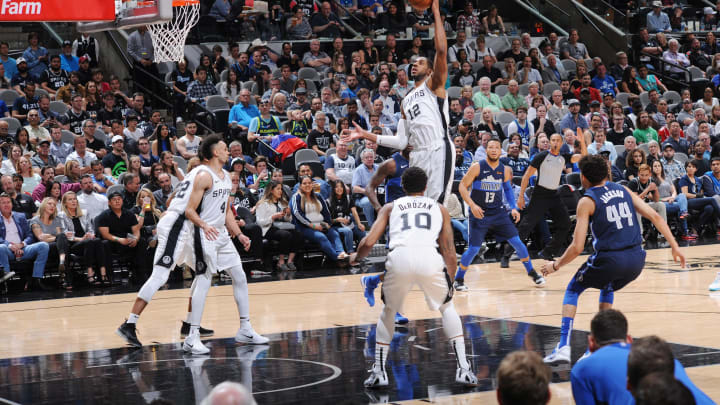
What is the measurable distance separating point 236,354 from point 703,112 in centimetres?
1376

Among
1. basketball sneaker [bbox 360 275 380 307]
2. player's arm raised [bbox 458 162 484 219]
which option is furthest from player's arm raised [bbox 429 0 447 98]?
player's arm raised [bbox 458 162 484 219]

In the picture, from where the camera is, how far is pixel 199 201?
7.92 metres

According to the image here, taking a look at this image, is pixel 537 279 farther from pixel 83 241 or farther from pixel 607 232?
pixel 83 241

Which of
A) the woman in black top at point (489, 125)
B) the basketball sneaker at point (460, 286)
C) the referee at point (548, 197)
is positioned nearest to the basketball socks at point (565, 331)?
the basketball sneaker at point (460, 286)

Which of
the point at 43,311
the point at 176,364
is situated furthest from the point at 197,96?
the point at 176,364

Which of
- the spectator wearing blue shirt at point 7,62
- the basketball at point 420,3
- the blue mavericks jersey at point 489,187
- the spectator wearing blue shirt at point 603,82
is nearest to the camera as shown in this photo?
the basketball at point 420,3

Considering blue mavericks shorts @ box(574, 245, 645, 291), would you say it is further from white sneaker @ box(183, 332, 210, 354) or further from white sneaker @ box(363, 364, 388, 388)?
white sneaker @ box(183, 332, 210, 354)

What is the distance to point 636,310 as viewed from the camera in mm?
9172

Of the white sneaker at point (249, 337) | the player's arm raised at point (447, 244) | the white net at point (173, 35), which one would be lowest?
the white sneaker at point (249, 337)

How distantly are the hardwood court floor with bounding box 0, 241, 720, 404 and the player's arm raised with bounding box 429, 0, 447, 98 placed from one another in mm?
2244

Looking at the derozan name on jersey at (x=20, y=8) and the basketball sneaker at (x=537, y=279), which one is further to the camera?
the basketball sneaker at (x=537, y=279)

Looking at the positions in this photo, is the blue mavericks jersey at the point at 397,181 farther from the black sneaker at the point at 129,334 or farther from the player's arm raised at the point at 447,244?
the black sneaker at the point at 129,334

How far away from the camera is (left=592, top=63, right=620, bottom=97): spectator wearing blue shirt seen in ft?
66.5

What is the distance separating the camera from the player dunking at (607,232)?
6742 millimetres
